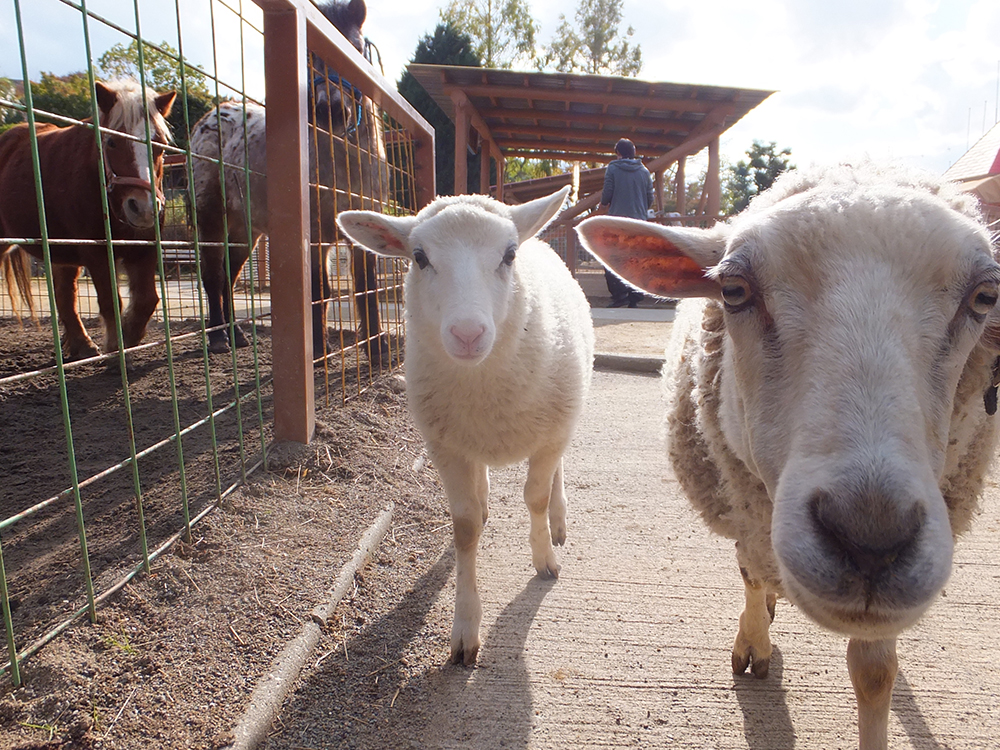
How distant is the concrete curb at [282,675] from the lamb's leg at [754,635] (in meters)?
1.49

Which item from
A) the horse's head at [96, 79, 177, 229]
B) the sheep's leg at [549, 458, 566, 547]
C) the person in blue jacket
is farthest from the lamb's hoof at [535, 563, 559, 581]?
the person in blue jacket

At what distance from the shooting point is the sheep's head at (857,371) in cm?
106

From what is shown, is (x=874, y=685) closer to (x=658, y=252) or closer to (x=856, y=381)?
(x=856, y=381)

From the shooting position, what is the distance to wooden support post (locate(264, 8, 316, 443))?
3168mm

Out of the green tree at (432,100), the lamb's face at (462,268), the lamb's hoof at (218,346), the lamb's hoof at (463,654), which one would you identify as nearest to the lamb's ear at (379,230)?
the lamb's face at (462,268)

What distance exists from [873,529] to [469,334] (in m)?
1.42

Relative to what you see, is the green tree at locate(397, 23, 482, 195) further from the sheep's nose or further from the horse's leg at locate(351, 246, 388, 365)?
the sheep's nose

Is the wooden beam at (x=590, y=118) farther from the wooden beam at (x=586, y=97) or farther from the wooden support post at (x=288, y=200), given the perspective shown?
the wooden support post at (x=288, y=200)

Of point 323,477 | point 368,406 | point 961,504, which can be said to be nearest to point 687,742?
point 961,504

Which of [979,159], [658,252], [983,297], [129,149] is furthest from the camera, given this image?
[979,159]

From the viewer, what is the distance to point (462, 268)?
244 centimetres

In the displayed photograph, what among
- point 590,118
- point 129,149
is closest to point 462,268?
point 129,149

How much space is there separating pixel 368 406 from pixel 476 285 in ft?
7.58

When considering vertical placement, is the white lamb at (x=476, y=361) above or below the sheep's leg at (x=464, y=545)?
above
